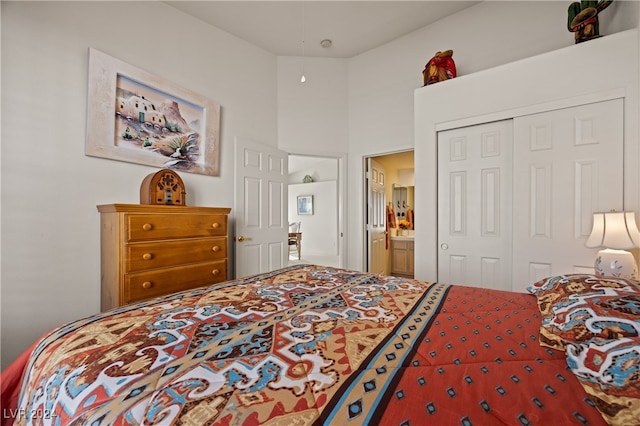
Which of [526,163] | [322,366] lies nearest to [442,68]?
[526,163]

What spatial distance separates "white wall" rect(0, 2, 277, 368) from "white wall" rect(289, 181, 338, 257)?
5.68 meters

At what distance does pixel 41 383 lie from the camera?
75cm

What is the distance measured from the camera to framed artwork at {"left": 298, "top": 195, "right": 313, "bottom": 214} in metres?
8.32

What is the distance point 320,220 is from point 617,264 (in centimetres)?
668

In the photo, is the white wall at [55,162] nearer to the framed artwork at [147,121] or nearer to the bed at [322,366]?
the framed artwork at [147,121]

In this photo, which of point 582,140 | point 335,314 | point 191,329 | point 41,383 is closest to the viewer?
point 41,383

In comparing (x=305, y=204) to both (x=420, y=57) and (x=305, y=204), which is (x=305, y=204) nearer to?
(x=305, y=204)

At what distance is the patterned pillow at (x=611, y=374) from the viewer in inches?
21.5

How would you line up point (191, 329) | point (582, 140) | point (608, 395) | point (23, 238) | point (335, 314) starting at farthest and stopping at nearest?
1. point (582, 140)
2. point (23, 238)
3. point (335, 314)
4. point (191, 329)
5. point (608, 395)

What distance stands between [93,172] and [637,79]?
417 centimetres

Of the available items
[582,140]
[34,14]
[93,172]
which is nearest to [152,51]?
[34,14]

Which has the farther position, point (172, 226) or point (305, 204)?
point (305, 204)

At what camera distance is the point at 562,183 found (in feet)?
7.20

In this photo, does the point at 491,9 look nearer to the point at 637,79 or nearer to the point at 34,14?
the point at 637,79
